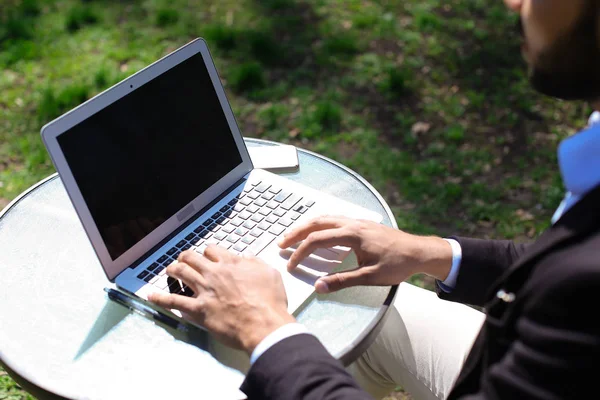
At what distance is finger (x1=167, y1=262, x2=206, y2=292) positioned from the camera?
4.92 ft

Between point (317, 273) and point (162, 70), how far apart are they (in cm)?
67

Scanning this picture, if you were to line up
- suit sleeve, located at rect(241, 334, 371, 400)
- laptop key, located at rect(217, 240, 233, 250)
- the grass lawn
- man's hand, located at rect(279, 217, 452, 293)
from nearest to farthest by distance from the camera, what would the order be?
1. suit sleeve, located at rect(241, 334, 371, 400)
2. man's hand, located at rect(279, 217, 452, 293)
3. laptop key, located at rect(217, 240, 233, 250)
4. the grass lawn

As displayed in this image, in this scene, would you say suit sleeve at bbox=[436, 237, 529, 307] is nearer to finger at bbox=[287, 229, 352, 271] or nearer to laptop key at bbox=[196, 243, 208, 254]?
finger at bbox=[287, 229, 352, 271]

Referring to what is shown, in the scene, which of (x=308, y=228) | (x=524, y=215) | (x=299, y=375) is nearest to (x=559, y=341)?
(x=299, y=375)

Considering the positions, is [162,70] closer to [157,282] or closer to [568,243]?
[157,282]

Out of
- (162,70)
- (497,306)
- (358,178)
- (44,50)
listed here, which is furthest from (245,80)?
(497,306)

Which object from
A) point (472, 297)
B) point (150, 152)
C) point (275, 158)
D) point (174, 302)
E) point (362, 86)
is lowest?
point (362, 86)

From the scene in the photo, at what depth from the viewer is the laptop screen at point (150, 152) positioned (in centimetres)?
158

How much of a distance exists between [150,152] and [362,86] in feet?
9.69

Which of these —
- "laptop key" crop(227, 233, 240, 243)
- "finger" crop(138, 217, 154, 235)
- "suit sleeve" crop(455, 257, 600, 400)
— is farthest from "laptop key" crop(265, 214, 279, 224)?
"suit sleeve" crop(455, 257, 600, 400)

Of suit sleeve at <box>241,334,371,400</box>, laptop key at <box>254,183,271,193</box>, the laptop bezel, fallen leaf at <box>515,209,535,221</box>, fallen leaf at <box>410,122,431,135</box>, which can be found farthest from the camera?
fallen leaf at <box>410,122,431,135</box>

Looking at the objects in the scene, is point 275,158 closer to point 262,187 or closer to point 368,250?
point 262,187

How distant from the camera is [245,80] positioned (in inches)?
176

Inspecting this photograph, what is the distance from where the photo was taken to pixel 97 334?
5.13 ft
